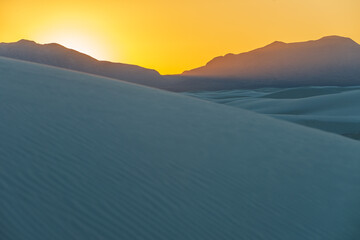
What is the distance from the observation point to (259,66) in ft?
447

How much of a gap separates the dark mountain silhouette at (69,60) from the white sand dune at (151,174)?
106 metres

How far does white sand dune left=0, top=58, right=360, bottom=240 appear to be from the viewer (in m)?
1.95

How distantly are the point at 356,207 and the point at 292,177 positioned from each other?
→ 1.40ft

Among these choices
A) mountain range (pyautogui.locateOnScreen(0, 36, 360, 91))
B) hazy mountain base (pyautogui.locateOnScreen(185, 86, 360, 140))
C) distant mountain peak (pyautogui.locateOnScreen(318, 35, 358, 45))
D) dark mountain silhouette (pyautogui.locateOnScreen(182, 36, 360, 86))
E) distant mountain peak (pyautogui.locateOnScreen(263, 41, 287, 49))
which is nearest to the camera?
hazy mountain base (pyautogui.locateOnScreen(185, 86, 360, 140))

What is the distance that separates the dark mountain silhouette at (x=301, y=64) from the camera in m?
119

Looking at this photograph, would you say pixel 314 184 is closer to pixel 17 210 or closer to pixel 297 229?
pixel 297 229

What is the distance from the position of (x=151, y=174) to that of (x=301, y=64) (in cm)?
13533

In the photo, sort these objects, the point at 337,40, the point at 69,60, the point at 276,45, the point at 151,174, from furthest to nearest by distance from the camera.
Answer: the point at 276,45 < the point at 337,40 < the point at 69,60 < the point at 151,174

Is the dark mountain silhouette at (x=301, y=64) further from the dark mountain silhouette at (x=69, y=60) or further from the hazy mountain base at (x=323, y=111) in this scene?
the hazy mountain base at (x=323, y=111)

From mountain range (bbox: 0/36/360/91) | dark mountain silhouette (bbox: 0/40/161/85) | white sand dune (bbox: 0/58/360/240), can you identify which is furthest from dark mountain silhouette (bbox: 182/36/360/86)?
white sand dune (bbox: 0/58/360/240)

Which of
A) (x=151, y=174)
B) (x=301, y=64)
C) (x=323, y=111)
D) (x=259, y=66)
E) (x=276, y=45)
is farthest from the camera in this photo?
(x=276, y=45)

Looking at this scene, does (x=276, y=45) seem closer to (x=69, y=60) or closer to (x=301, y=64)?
(x=301, y=64)

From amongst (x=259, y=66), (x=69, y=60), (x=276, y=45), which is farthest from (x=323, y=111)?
(x=276, y=45)

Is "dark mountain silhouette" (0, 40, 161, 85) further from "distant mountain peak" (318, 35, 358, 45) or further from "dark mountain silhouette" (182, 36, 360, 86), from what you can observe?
"distant mountain peak" (318, 35, 358, 45)
